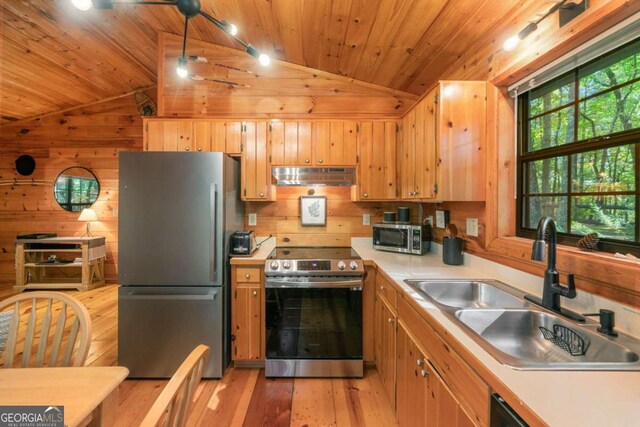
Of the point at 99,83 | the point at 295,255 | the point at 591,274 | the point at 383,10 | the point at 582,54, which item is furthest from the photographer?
the point at 99,83

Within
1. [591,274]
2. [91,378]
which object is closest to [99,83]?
[91,378]

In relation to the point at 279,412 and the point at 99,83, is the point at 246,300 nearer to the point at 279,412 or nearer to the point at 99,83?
the point at 279,412

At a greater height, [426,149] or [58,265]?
[426,149]

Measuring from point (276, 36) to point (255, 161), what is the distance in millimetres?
1081

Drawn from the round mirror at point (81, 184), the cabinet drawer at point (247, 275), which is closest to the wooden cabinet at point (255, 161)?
the cabinet drawer at point (247, 275)

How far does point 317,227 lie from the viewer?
294 centimetres

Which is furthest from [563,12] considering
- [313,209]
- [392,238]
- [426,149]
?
[313,209]

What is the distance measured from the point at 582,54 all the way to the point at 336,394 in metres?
2.40

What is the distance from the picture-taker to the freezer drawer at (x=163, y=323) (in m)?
2.14

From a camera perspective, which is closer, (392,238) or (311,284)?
(311,284)

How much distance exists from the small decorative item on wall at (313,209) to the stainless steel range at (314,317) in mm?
769

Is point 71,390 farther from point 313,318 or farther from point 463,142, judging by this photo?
point 463,142

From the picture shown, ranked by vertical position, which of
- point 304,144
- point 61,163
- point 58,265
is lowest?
point 58,265

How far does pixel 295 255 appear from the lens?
2.42m
